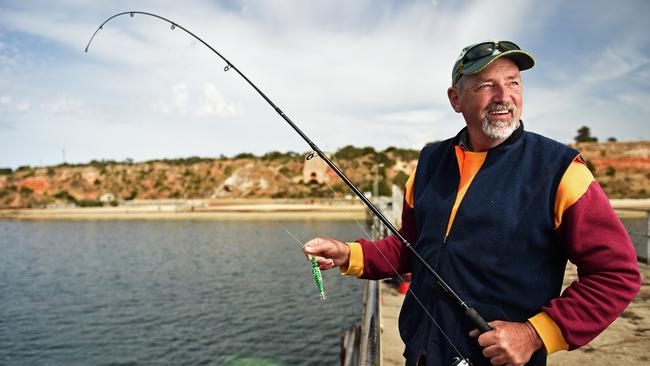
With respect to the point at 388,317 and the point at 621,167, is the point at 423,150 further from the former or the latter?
the point at 621,167

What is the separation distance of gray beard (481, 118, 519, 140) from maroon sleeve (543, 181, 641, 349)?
410mm

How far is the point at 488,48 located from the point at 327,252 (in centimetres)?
130

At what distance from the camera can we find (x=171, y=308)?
53.3ft

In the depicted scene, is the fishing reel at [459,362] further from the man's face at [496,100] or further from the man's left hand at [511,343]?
the man's face at [496,100]

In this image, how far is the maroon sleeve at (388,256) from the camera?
2650 millimetres

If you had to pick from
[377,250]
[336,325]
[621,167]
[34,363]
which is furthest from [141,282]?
[621,167]

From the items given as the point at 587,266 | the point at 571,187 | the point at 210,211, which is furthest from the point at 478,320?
the point at 210,211

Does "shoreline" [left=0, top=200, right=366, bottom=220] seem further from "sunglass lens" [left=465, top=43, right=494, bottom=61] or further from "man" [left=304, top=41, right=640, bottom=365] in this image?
"sunglass lens" [left=465, top=43, right=494, bottom=61]

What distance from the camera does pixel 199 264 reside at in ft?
82.5

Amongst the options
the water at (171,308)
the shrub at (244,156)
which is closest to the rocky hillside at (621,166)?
the water at (171,308)

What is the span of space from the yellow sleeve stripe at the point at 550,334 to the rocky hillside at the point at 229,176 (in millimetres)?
66032

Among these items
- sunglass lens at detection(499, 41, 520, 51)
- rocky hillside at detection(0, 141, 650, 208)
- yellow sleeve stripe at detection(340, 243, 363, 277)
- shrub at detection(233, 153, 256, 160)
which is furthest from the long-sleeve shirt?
shrub at detection(233, 153, 256, 160)

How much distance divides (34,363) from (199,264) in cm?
1346

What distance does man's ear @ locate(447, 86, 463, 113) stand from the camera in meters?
2.29
